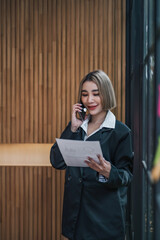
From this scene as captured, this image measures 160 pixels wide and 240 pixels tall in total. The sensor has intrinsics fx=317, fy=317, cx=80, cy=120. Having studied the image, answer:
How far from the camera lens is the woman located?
2.25 m

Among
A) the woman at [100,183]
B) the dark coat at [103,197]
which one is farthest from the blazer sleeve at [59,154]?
the dark coat at [103,197]

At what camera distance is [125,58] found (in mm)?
4047

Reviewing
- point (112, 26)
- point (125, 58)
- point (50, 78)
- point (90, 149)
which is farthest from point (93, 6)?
point (90, 149)

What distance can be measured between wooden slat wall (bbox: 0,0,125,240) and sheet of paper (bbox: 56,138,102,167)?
2003 mm

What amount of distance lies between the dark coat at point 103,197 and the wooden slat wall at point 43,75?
5.82 feet

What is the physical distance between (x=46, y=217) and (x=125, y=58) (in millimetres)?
2284

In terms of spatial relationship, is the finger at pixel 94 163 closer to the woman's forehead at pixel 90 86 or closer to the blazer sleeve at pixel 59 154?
the blazer sleeve at pixel 59 154

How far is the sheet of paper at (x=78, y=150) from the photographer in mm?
1951

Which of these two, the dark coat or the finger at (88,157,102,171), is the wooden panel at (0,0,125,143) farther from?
the finger at (88,157,102,171)

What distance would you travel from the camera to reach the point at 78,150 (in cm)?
203

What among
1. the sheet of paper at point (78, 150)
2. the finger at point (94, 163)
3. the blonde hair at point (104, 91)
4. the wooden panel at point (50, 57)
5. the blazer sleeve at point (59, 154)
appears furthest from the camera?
the wooden panel at point (50, 57)

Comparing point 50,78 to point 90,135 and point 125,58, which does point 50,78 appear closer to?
point 125,58

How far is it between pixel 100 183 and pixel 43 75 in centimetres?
225

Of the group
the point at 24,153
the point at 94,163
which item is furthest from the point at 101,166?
the point at 24,153
